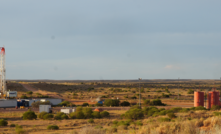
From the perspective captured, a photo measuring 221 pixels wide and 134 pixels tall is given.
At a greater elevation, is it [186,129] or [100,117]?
[186,129]

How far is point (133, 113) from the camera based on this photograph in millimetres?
36500

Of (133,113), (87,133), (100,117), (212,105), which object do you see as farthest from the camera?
(212,105)

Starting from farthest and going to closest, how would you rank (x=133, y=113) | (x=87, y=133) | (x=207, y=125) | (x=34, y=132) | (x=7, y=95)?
1. (x=7, y=95)
2. (x=133, y=113)
3. (x=34, y=132)
4. (x=207, y=125)
5. (x=87, y=133)

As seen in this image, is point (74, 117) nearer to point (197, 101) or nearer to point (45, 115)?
point (45, 115)

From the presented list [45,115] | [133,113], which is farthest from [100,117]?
[45,115]

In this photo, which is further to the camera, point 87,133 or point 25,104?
point 25,104

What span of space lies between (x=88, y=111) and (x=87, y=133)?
25656mm

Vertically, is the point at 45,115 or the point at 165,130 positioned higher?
the point at 165,130

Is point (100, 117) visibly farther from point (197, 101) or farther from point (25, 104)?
point (25, 104)

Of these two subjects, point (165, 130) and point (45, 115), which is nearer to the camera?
point (165, 130)

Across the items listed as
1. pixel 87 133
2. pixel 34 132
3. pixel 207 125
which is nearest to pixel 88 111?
pixel 34 132

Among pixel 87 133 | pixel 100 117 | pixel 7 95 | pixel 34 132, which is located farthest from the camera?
pixel 7 95

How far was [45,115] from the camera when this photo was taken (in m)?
37.2

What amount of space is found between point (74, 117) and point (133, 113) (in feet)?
28.6
